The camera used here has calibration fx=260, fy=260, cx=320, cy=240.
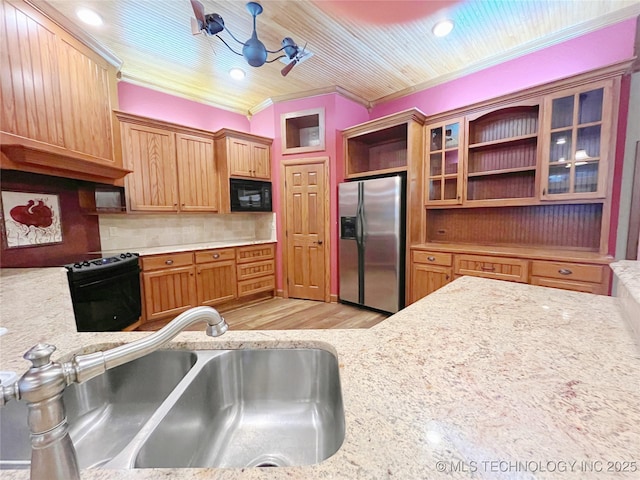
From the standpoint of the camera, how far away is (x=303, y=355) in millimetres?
863

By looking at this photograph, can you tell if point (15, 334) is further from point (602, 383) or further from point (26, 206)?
point (26, 206)

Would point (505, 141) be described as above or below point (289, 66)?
below

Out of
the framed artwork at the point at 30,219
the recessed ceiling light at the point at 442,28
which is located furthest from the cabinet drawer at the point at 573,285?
the framed artwork at the point at 30,219

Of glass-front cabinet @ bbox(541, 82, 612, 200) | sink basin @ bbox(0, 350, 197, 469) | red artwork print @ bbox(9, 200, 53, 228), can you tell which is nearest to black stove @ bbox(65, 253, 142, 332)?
red artwork print @ bbox(9, 200, 53, 228)

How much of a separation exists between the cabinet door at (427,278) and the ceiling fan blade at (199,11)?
9.65 feet

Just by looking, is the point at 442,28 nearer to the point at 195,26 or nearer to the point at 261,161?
the point at 195,26

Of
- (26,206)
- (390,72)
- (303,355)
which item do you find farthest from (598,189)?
(26,206)

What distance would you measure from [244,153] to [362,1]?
2.21 m

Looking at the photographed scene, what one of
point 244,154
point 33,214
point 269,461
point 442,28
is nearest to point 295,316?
point 244,154

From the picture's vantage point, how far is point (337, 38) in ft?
8.24

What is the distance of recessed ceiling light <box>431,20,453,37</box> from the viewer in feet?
7.51

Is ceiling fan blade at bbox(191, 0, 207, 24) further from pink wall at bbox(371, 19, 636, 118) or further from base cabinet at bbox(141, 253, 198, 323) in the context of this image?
pink wall at bbox(371, 19, 636, 118)

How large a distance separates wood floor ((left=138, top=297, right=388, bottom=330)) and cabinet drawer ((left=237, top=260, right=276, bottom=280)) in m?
0.42

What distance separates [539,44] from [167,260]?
451 cm
